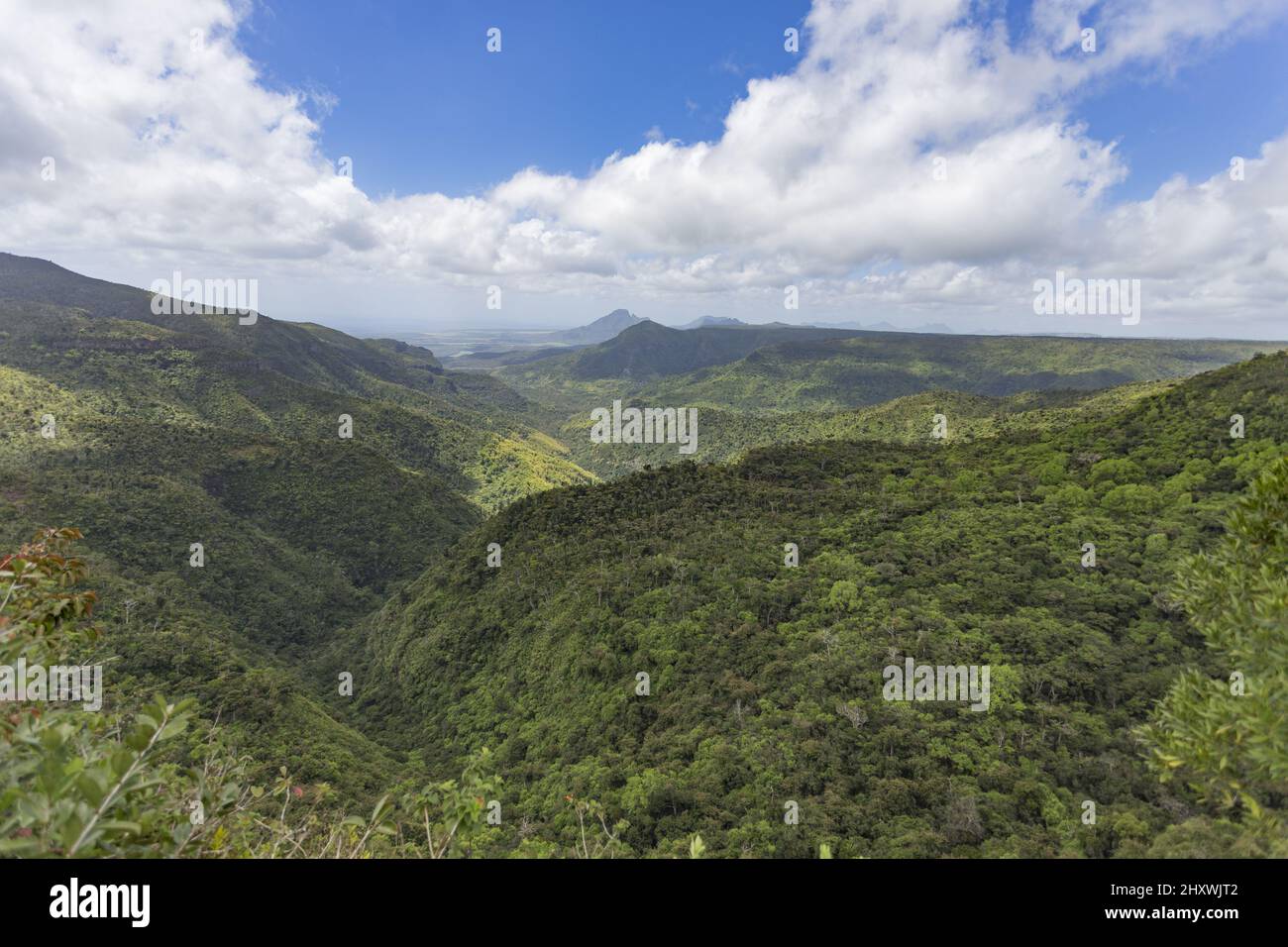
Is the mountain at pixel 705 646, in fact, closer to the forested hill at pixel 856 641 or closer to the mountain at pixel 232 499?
the forested hill at pixel 856 641

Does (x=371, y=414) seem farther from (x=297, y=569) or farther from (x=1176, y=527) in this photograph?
(x=1176, y=527)

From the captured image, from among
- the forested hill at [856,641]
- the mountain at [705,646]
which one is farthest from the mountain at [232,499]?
the forested hill at [856,641]

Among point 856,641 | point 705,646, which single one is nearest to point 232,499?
point 705,646

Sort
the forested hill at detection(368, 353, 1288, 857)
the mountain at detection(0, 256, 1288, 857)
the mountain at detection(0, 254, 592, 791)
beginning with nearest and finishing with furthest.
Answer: the mountain at detection(0, 256, 1288, 857)
the forested hill at detection(368, 353, 1288, 857)
the mountain at detection(0, 254, 592, 791)

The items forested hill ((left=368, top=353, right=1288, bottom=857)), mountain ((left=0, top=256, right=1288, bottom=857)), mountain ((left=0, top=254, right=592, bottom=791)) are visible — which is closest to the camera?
mountain ((left=0, top=256, right=1288, bottom=857))

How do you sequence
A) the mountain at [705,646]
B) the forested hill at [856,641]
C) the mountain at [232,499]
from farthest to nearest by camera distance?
the mountain at [232,499] → the forested hill at [856,641] → the mountain at [705,646]

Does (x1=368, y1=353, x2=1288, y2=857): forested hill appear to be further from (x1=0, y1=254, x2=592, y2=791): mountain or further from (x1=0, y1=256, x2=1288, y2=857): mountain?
(x1=0, y1=254, x2=592, y2=791): mountain

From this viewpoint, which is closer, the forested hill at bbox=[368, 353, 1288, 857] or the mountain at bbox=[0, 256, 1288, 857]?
the mountain at bbox=[0, 256, 1288, 857]

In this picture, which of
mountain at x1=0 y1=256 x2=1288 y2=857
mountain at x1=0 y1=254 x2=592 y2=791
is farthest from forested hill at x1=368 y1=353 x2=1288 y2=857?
mountain at x1=0 y1=254 x2=592 y2=791
